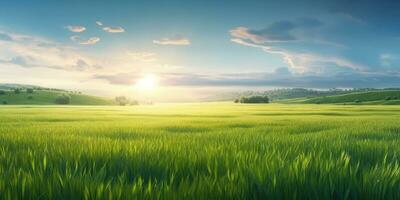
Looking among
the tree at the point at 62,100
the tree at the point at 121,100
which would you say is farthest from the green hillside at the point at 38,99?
the tree at the point at 121,100

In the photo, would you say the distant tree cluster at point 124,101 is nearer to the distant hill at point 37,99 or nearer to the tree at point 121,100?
the tree at point 121,100

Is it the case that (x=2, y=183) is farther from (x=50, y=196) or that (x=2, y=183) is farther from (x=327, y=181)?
(x=327, y=181)

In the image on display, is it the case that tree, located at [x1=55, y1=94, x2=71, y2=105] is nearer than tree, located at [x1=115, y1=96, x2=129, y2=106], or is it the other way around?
tree, located at [x1=55, y1=94, x2=71, y2=105]

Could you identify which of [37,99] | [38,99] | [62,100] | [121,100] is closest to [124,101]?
[121,100]

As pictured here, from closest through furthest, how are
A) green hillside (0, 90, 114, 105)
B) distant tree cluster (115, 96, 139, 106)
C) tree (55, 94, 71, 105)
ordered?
green hillside (0, 90, 114, 105)
tree (55, 94, 71, 105)
distant tree cluster (115, 96, 139, 106)

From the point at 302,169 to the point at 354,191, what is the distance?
68cm

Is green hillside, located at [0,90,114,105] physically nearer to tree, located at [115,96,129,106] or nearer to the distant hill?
the distant hill

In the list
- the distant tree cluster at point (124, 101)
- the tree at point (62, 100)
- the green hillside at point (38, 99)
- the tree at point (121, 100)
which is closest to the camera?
A: the green hillside at point (38, 99)

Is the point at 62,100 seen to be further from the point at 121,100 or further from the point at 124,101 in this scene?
the point at 121,100

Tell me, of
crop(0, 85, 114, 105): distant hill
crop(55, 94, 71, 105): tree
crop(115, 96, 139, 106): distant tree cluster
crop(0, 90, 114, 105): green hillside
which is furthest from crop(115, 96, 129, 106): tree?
crop(55, 94, 71, 105): tree

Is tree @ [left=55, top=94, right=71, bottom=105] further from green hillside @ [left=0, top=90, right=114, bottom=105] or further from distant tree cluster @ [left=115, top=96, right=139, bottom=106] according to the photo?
distant tree cluster @ [left=115, top=96, right=139, bottom=106]

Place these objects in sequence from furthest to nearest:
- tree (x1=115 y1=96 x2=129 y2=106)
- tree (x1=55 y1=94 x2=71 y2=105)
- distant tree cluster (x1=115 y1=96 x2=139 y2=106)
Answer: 1. tree (x1=115 y1=96 x2=129 y2=106)
2. distant tree cluster (x1=115 y1=96 x2=139 y2=106)
3. tree (x1=55 y1=94 x2=71 y2=105)

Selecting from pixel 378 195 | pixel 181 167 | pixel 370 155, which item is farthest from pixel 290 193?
pixel 370 155

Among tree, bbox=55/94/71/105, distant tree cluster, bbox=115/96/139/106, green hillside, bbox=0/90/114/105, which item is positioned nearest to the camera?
green hillside, bbox=0/90/114/105
